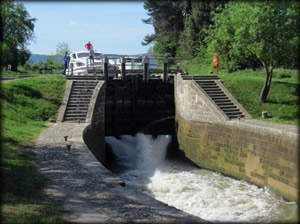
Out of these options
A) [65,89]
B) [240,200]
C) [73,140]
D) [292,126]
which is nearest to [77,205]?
[73,140]

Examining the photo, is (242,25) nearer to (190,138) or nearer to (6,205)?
(190,138)

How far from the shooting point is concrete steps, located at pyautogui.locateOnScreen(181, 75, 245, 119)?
49.7 ft

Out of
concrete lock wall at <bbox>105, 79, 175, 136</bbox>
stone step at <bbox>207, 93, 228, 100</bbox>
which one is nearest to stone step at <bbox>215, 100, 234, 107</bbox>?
stone step at <bbox>207, 93, 228, 100</bbox>

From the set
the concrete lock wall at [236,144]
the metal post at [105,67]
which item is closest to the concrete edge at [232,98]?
the concrete lock wall at [236,144]

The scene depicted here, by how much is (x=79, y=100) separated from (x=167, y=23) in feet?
89.9

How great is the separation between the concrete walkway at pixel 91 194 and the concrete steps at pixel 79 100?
4.33 meters

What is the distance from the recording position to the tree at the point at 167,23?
39.7 meters

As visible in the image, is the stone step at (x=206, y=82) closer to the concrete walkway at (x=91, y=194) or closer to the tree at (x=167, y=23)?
the concrete walkway at (x=91, y=194)

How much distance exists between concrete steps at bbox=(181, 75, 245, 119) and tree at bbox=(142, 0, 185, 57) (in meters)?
21.8

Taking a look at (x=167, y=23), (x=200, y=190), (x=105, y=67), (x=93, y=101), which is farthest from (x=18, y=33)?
(x=200, y=190)

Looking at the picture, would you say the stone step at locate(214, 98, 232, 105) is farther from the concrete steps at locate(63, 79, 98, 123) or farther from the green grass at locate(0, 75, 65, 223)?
the green grass at locate(0, 75, 65, 223)

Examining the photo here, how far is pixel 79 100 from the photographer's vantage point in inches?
613

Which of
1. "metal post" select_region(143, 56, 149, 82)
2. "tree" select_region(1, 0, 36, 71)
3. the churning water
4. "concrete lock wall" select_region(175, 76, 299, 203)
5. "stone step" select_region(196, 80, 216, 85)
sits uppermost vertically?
"tree" select_region(1, 0, 36, 71)

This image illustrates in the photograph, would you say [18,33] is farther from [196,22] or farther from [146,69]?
[146,69]
